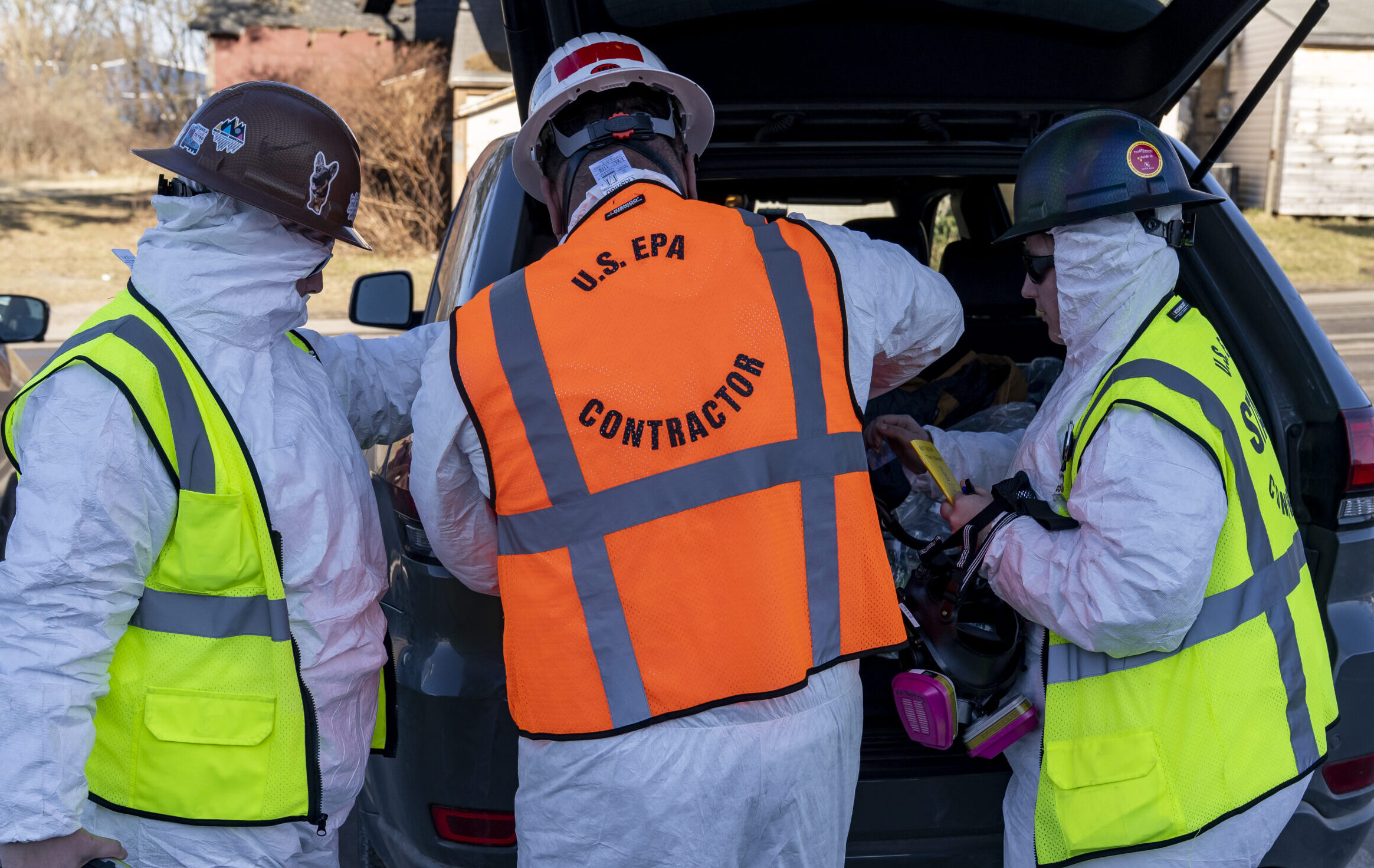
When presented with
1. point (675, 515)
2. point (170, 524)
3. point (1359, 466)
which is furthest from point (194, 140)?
point (1359, 466)

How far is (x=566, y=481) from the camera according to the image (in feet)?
5.61

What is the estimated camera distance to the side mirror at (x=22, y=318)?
347 cm

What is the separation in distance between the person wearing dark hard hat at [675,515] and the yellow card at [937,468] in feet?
1.44

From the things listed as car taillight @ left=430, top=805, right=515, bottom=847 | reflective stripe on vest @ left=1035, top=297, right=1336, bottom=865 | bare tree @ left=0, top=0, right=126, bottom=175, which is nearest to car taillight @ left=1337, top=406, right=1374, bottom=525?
reflective stripe on vest @ left=1035, top=297, right=1336, bottom=865

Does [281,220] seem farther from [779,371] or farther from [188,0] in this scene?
[188,0]

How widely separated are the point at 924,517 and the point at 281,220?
196 cm

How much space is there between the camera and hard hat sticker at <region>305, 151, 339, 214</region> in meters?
1.95

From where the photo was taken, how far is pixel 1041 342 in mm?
4086

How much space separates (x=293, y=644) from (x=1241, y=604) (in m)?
1.58

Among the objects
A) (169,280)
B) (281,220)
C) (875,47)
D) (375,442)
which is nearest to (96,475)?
(169,280)

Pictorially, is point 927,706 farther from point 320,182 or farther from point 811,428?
point 320,182

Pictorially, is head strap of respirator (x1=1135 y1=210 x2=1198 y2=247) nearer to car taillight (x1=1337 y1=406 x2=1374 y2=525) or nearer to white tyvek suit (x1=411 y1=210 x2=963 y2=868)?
white tyvek suit (x1=411 y1=210 x2=963 y2=868)

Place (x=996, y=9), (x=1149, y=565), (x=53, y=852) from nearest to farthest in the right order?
(x=53, y=852), (x=1149, y=565), (x=996, y=9)

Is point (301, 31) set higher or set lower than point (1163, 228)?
higher
